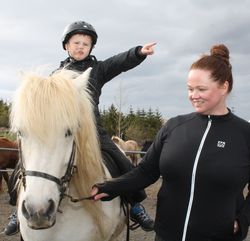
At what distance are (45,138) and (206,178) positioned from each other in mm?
891

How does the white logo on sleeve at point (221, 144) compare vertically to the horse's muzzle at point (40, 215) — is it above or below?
above

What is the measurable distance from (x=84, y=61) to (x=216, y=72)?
60.5 inches

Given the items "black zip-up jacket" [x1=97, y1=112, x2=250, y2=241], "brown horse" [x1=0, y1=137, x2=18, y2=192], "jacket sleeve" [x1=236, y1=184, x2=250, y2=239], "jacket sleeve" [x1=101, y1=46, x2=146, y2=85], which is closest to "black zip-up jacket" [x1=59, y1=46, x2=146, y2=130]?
"jacket sleeve" [x1=101, y1=46, x2=146, y2=85]

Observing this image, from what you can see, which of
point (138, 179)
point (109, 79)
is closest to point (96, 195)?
point (138, 179)

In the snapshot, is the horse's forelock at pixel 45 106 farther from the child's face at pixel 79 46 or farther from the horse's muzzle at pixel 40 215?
the child's face at pixel 79 46

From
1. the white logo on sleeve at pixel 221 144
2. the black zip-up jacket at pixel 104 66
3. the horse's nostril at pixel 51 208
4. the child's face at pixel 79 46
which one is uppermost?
the child's face at pixel 79 46

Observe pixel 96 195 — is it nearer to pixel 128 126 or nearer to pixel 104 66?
pixel 104 66

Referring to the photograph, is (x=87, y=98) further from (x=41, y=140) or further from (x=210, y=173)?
(x=210, y=173)

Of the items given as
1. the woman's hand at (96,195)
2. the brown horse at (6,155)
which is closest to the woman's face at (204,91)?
the woman's hand at (96,195)

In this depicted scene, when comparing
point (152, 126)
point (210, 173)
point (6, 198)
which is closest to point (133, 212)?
point (210, 173)

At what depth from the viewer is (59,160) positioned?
221cm

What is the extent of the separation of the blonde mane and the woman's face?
706 millimetres

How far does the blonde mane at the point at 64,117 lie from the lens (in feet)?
7.32

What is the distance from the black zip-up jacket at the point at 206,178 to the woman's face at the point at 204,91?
0.28ft
